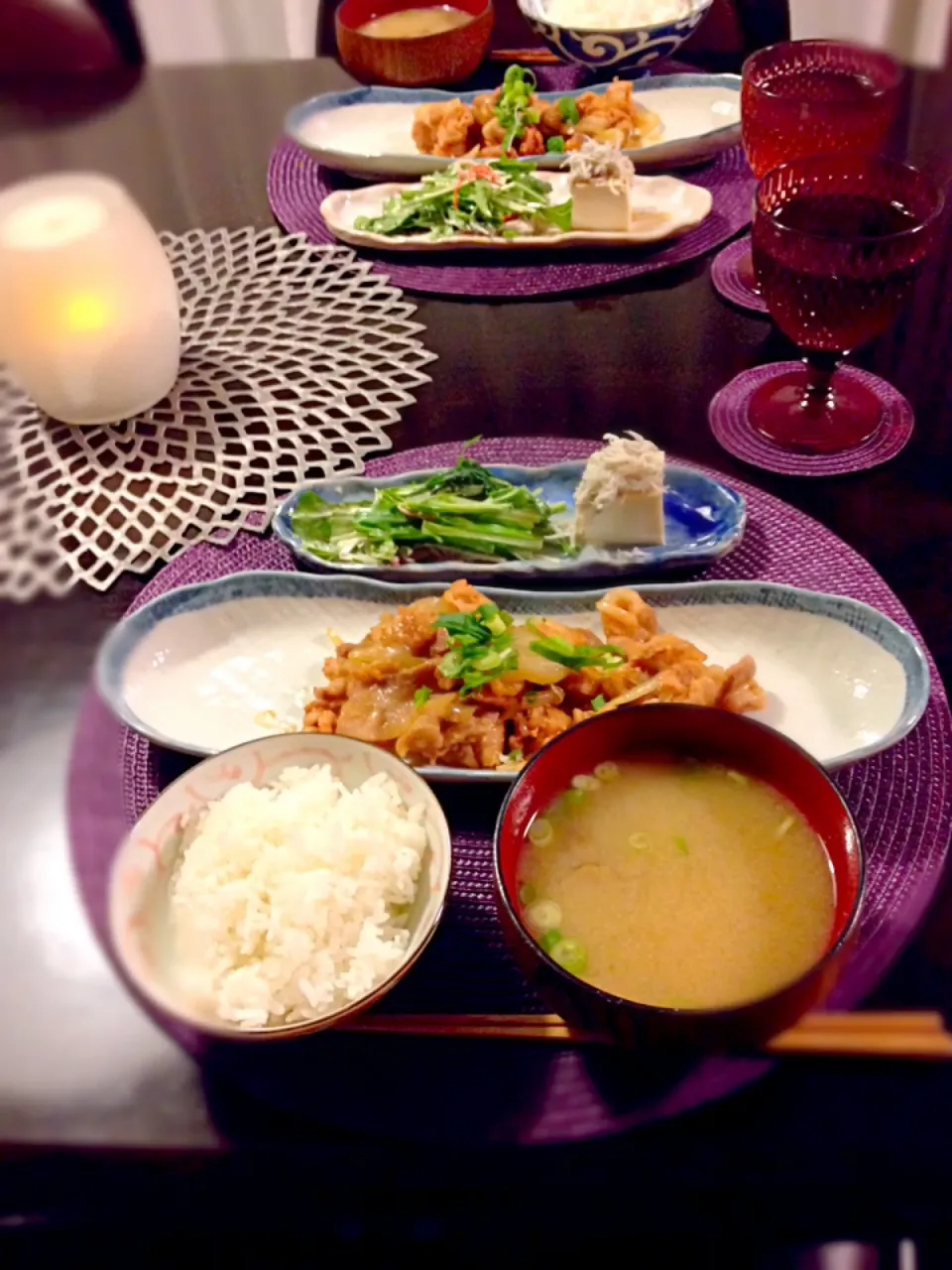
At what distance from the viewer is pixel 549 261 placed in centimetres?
154

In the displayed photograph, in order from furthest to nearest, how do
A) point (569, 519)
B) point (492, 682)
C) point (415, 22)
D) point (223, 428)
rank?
point (415, 22) < point (223, 428) < point (569, 519) < point (492, 682)

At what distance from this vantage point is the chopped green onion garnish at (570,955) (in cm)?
65

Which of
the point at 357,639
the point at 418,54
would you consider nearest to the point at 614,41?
the point at 418,54

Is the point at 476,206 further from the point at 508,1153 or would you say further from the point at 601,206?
the point at 508,1153

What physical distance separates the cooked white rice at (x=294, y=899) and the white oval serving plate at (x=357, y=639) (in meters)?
0.11

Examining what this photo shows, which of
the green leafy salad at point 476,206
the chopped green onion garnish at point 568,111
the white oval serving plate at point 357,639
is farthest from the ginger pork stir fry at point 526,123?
the white oval serving plate at point 357,639

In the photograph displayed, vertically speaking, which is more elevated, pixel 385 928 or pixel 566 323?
pixel 566 323

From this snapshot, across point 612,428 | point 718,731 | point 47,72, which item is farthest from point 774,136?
point 47,72

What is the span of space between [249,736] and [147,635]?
16cm

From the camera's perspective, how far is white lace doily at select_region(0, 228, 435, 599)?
1.17 metres

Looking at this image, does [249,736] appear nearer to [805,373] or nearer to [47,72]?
[805,373]

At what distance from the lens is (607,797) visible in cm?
75

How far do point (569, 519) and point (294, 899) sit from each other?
0.57 meters

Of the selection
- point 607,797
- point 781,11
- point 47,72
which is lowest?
point 607,797
